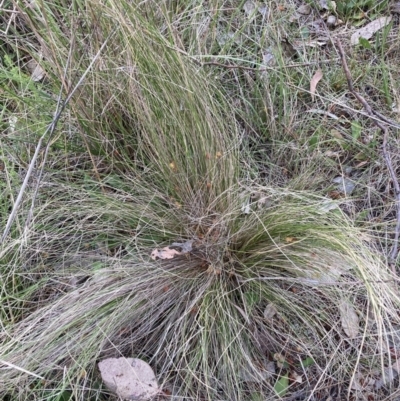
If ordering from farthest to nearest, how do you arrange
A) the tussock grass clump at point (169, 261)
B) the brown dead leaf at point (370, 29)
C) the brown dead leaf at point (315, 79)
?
the brown dead leaf at point (370, 29) → the brown dead leaf at point (315, 79) → the tussock grass clump at point (169, 261)

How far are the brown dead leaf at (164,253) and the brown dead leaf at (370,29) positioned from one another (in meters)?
1.06

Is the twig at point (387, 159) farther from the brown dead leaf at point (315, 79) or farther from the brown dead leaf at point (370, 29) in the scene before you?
the brown dead leaf at point (370, 29)

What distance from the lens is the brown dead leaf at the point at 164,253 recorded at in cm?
141

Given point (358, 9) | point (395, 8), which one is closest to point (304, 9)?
point (358, 9)

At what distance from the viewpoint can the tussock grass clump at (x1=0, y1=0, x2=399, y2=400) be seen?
53.1 inches

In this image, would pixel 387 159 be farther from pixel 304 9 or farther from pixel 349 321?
pixel 304 9

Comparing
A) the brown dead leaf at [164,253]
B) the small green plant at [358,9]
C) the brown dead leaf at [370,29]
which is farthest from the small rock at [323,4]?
the brown dead leaf at [164,253]

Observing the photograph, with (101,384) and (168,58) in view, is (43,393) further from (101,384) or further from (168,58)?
(168,58)

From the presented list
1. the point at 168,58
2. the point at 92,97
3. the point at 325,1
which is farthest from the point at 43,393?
the point at 325,1

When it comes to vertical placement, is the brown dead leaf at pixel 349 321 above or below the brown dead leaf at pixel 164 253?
below

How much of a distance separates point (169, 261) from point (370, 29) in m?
1.17

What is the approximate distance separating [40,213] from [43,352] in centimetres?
40

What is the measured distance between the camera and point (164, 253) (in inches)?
56.0

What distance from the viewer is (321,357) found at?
4.56ft
